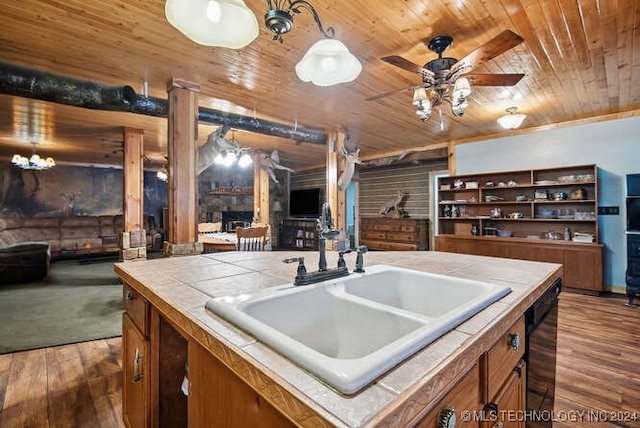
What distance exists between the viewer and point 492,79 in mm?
2428

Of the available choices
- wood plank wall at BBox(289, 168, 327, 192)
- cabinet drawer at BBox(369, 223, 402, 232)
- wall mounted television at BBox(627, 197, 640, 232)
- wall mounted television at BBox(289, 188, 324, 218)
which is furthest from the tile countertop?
wood plank wall at BBox(289, 168, 327, 192)

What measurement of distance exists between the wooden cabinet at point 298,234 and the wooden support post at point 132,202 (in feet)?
13.8

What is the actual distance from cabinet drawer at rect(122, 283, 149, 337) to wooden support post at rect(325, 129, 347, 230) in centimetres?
289

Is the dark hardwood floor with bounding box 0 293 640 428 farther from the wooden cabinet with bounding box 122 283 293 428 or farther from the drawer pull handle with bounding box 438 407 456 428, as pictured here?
the drawer pull handle with bounding box 438 407 456 428

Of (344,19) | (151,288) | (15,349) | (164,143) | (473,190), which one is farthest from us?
(164,143)

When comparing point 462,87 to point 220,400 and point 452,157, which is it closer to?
point 220,400

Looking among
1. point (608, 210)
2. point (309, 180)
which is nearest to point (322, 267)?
point (608, 210)

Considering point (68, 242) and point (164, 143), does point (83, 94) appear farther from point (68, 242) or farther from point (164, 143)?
point (68, 242)

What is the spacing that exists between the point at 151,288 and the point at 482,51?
2419mm

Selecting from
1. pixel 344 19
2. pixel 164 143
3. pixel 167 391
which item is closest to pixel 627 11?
pixel 344 19

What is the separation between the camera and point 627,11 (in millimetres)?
1970

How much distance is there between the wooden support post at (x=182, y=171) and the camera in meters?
2.79

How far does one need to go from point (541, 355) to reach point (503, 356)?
57cm

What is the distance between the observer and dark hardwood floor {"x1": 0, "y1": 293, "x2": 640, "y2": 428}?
171cm
